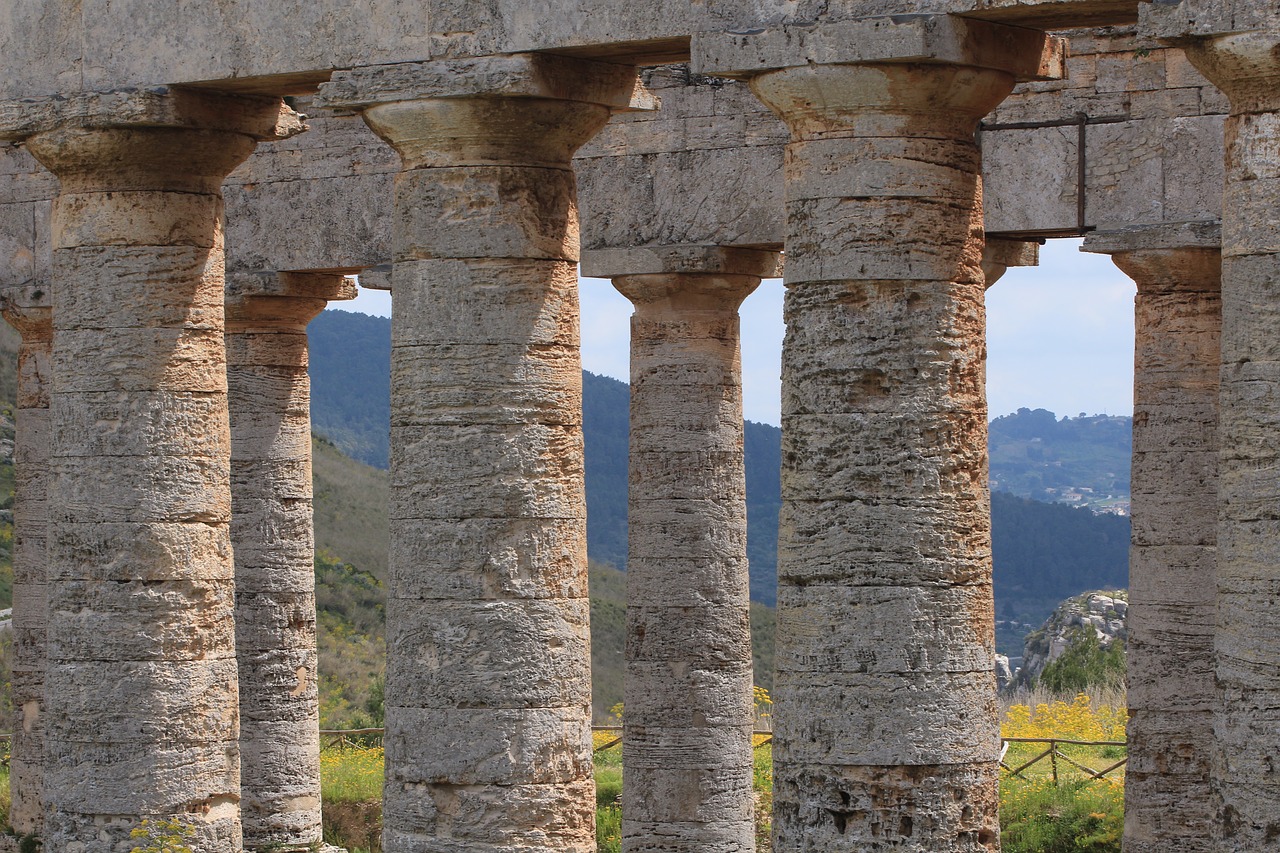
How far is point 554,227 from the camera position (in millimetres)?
17094

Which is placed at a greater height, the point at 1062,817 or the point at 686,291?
the point at 686,291

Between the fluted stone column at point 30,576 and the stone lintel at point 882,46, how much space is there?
13.3 meters

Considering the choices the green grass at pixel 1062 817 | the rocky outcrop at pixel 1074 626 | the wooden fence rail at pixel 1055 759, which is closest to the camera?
the green grass at pixel 1062 817

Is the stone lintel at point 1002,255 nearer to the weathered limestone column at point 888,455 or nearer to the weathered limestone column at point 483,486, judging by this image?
the weathered limestone column at point 483,486

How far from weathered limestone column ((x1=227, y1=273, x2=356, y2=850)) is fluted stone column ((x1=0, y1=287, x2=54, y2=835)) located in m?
2.66

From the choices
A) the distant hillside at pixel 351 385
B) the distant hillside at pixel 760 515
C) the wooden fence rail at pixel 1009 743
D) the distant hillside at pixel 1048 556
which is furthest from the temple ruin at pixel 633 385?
the distant hillside at pixel 351 385

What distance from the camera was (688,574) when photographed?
21797 millimetres

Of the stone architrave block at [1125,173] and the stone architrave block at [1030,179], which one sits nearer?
the stone architrave block at [1125,173]

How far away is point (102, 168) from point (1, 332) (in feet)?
152

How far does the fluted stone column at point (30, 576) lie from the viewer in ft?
87.1

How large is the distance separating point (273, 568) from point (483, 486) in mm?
8914

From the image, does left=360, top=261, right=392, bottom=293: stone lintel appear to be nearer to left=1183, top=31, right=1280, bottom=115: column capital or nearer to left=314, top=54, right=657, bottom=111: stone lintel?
left=314, top=54, right=657, bottom=111: stone lintel

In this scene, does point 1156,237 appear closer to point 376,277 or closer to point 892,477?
point 892,477

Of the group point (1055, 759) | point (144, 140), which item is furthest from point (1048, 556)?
point (144, 140)
